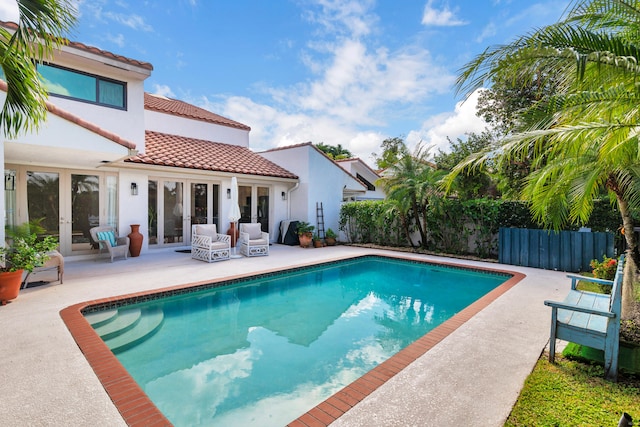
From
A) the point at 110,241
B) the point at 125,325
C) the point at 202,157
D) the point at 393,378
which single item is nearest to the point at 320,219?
the point at 202,157

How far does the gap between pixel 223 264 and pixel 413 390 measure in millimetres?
8856

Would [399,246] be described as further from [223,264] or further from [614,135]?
[614,135]

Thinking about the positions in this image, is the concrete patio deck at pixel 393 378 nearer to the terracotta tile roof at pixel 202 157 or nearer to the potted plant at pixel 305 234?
the terracotta tile roof at pixel 202 157

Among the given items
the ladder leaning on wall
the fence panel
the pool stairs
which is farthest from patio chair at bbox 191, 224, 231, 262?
the fence panel

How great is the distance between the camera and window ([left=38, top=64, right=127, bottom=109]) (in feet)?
34.9

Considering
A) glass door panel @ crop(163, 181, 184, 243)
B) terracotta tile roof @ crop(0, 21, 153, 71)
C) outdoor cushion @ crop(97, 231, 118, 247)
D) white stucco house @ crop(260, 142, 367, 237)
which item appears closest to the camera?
terracotta tile roof @ crop(0, 21, 153, 71)

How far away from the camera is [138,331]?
6219mm

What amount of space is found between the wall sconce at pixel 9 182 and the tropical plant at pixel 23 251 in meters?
4.17

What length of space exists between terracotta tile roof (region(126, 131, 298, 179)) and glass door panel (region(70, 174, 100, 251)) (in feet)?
6.24

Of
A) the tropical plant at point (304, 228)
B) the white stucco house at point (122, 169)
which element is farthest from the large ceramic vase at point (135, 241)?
the tropical plant at point (304, 228)

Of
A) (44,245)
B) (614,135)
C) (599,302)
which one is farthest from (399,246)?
(44,245)

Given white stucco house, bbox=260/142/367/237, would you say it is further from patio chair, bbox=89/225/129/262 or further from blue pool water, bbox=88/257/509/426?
patio chair, bbox=89/225/129/262

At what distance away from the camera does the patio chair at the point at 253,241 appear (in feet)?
43.4

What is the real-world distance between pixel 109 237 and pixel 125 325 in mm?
6344
